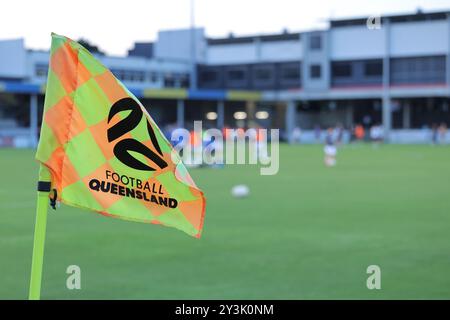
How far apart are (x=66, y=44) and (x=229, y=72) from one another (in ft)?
252

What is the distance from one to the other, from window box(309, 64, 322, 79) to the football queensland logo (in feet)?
240

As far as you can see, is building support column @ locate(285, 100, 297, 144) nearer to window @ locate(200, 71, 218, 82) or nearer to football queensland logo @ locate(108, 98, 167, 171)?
window @ locate(200, 71, 218, 82)

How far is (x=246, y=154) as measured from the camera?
43.7m

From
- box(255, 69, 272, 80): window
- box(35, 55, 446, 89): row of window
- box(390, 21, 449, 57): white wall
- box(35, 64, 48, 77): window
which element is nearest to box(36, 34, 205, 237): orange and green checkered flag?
box(35, 64, 48, 77): window

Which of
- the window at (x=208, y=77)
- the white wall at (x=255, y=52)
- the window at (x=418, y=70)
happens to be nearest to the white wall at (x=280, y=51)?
the white wall at (x=255, y=52)

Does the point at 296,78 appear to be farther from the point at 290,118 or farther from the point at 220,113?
the point at 220,113

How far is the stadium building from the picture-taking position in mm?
67000

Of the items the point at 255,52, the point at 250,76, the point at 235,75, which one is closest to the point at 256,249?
the point at 250,76

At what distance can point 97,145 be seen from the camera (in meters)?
4.40

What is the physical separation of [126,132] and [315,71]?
73.3m

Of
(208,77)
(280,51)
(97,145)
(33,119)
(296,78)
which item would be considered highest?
(280,51)

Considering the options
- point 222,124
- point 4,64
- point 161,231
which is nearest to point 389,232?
point 161,231

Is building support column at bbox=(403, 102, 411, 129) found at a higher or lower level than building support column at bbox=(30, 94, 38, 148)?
higher

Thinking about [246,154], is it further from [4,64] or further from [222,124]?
[222,124]
